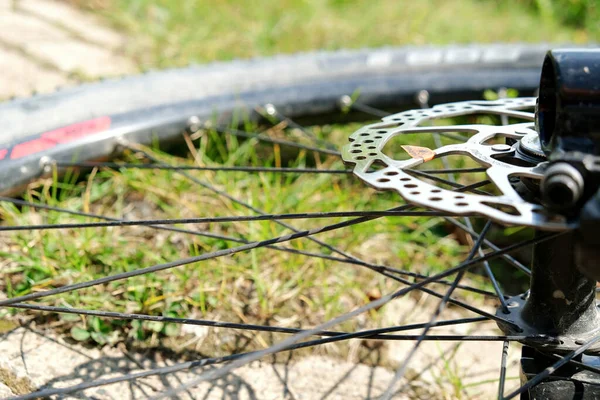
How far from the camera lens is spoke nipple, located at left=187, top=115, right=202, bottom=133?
1464mm

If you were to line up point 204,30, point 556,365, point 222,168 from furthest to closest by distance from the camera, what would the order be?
point 204,30
point 222,168
point 556,365

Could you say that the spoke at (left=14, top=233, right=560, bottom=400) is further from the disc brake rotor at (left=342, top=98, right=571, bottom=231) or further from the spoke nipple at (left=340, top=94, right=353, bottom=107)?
the spoke nipple at (left=340, top=94, right=353, bottom=107)

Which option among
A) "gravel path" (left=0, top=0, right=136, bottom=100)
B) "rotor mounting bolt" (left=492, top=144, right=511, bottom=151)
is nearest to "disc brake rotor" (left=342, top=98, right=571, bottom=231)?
"rotor mounting bolt" (left=492, top=144, right=511, bottom=151)

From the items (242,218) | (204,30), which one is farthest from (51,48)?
(242,218)

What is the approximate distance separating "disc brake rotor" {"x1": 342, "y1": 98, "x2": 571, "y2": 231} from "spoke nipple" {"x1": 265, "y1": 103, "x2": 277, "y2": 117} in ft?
1.78

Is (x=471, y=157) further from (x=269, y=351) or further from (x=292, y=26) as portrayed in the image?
(x=292, y=26)

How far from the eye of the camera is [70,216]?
4.30ft

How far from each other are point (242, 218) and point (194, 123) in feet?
2.25

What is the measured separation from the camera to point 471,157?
85 centimetres

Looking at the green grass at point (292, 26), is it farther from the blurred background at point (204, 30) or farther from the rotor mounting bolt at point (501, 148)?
the rotor mounting bolt at point (501, 148)

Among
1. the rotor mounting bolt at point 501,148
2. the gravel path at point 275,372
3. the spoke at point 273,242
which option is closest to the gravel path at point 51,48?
the gravel path at point 275,372

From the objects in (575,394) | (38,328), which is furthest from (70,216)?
(575,394)

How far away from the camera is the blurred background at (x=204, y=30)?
1.92 metres

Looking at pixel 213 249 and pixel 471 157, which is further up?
pixel 471 157
